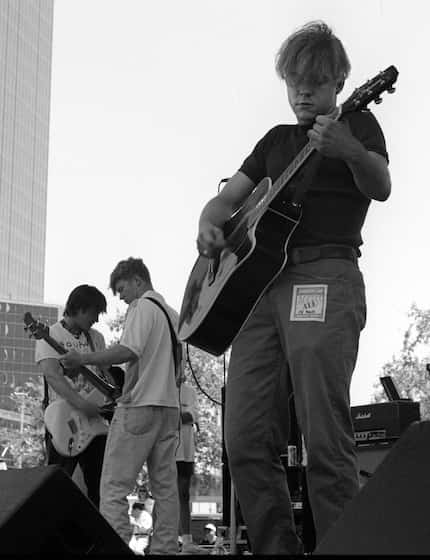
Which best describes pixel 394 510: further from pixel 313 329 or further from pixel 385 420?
pixel 385 420

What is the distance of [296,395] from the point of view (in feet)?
8.86

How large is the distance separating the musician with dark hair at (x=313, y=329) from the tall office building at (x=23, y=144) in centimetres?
9132

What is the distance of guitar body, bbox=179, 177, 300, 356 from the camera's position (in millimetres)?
2842

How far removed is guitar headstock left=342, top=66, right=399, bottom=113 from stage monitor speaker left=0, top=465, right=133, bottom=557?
1389 millimetres

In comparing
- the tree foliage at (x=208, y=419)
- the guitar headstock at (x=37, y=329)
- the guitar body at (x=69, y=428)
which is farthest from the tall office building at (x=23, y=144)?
the guitar body at (x=69, y=428)

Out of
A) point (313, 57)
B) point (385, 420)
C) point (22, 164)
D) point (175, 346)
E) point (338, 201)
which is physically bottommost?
point (385, 420)

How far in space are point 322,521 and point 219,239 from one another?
100cm

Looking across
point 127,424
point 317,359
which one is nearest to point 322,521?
point 317,359

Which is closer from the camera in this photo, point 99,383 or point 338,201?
point 338,201

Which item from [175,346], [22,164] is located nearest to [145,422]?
[175,346]

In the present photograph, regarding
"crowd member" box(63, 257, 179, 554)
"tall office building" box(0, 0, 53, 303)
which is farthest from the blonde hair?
"tall office building" box(0, 0, 53, 303)

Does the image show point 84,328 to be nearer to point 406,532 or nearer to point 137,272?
point 137,272

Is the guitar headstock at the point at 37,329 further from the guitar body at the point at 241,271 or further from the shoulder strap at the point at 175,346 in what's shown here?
→ the guitar body at the point at 241,271

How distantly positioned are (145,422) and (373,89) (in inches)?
109
